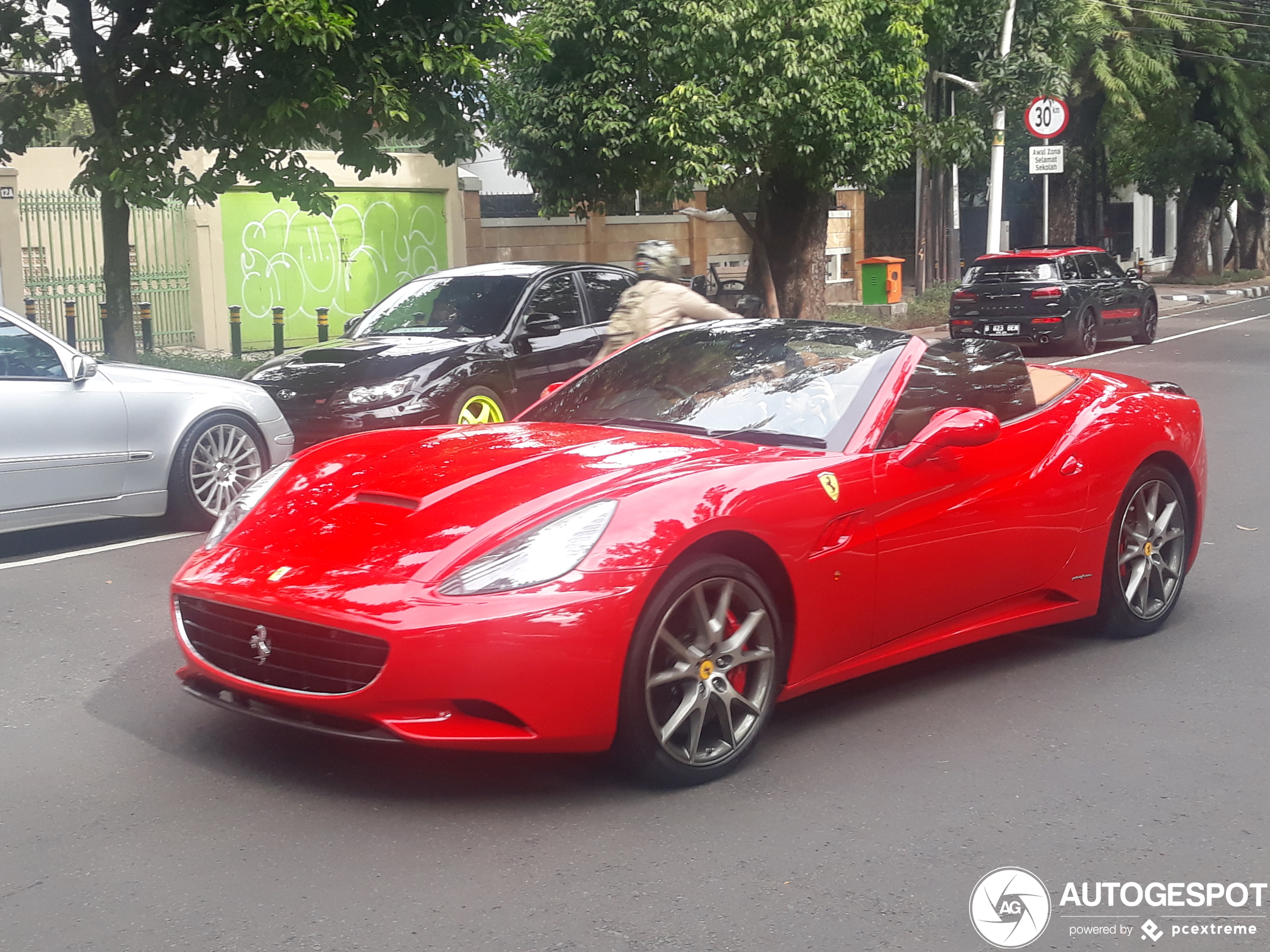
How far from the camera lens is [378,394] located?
10.9 meters

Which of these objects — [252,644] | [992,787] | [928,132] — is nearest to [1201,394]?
[928,132]

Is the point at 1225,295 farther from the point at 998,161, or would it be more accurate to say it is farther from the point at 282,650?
the point at 282,650

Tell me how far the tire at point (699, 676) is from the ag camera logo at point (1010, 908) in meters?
0.93

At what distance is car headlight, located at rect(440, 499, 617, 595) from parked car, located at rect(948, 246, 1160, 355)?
18.3 meters

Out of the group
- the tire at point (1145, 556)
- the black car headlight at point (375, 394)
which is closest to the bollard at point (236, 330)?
the black car headlight at point (375, 394)

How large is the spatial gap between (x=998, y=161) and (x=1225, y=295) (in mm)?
14643

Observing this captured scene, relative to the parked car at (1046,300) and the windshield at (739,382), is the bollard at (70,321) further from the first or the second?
the windshield at (739,382)

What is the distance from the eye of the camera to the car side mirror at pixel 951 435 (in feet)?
16.4

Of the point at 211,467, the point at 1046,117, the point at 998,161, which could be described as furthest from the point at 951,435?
the point at 998,161

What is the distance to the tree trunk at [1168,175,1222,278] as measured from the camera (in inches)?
1645

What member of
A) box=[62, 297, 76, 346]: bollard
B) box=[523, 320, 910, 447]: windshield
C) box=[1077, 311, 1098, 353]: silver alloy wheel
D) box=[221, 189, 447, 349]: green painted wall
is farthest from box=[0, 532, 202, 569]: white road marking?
box=[1077, 311, 1098, 353]: silver alloy wheel

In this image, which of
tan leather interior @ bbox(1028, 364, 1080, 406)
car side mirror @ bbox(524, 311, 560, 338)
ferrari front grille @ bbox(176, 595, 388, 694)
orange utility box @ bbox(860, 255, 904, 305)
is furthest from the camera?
orange utility box @ bbox(860, 255, 904, 305)

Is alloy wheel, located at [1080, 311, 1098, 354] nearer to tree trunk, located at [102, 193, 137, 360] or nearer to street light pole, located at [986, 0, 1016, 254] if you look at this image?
street light pole, located at [986, 0, 1016, 254]

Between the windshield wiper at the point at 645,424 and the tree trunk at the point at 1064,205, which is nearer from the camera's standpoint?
the windshield wiper at the point at 645,424
